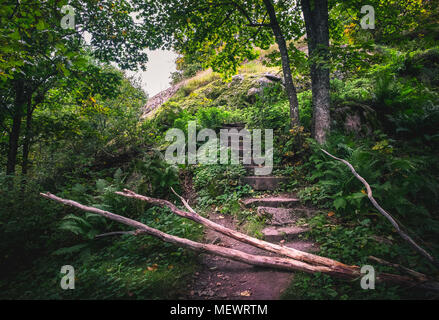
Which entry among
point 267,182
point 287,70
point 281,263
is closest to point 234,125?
point 287,70

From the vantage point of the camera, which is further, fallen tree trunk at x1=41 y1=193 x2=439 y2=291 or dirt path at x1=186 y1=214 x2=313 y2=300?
dirt path at x1=186 y1=214 x2=313 y2=300

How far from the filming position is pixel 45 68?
538 centimetres

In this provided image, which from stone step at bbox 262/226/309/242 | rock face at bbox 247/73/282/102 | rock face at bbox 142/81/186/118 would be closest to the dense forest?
stone step at bbox 262/226/309/242

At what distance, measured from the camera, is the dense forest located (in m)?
2.70

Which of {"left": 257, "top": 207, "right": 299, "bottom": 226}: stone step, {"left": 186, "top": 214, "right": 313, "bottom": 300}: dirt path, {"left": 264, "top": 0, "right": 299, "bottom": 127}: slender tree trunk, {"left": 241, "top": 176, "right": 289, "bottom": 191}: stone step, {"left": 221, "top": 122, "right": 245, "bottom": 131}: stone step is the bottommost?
{"left": 186, "top": 214, "right": 313, "bottom": 300}: dirt path

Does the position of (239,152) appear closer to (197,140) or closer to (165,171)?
(197,140)

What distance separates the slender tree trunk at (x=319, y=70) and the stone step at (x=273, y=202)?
2.00 m

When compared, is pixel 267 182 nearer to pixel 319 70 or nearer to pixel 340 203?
pixel 340 203

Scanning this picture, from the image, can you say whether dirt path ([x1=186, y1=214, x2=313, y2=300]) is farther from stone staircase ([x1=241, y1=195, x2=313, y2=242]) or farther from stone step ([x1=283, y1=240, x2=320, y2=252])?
stone staircase ([x1=241, y1=195, x2=313, y2=242])

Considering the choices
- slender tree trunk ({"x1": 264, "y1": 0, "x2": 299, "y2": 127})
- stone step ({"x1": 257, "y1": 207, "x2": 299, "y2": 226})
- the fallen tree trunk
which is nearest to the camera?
the fallen tree trunk

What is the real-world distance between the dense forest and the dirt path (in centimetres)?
2

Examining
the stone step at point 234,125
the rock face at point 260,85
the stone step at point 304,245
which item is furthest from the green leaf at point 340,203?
the rock face at point 260,85

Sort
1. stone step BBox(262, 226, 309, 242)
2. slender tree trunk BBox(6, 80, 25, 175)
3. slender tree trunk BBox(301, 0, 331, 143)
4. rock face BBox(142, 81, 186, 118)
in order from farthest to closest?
rock face BBox(142, 81, 186, 118) < slender tree trunk BBox(6, 80, 25, 175) < slender tree trunk BBox(301, 0, 331, 143) < stone step BBox(262, 226, 309, 242)
